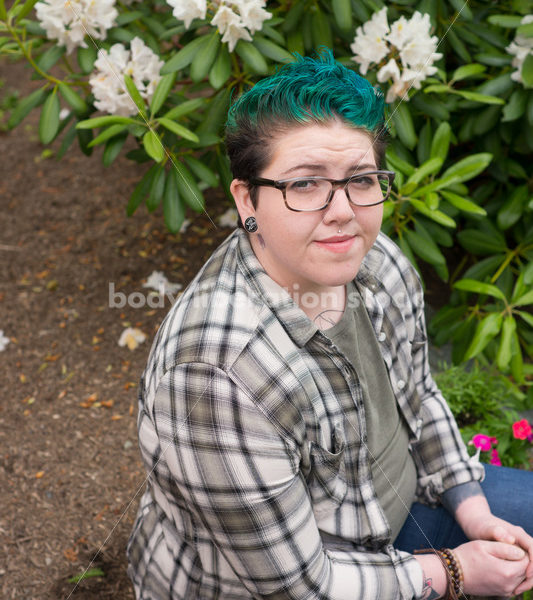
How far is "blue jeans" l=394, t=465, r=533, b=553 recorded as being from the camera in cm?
154

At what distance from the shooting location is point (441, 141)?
2.23 m

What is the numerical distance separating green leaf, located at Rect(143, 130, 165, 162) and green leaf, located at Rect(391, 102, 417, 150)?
853 millimetres

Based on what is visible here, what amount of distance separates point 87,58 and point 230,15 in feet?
1.96

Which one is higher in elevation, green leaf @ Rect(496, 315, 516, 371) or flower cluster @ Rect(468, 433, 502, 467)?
green leaf @ Rect(496, 315, 516, 371)

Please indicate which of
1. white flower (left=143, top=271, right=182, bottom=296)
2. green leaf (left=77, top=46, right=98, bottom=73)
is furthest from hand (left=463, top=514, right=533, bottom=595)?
green leaf (left=77, top=46, right=98, bottom=73)

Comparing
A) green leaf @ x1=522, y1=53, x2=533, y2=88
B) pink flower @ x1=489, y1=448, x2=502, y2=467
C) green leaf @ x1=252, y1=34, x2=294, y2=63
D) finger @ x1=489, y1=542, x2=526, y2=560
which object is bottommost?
pink flower @ x1=489, y1=448, x2=502, y2=467

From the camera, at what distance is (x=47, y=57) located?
2.22 metres

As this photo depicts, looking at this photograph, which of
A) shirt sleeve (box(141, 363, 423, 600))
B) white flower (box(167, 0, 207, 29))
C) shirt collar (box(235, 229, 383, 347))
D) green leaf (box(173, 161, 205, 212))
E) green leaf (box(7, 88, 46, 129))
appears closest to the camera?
shirt sleeve (box(141, 363, 423, 600))

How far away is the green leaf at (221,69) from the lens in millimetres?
2051

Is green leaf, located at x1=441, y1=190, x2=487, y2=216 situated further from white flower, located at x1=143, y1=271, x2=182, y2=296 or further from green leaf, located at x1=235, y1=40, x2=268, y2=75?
white flower, located at x1=143, y1=271, x2=182, y2=296

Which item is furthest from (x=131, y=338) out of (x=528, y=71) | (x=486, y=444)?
(x=528, y=71)

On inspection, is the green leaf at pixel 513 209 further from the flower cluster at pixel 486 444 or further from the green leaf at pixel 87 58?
the green leaf at pixel 87 58

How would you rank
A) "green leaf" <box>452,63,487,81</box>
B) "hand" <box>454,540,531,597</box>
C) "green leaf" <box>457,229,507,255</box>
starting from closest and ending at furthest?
1. "hand" <box>454,540,531,597</box>
2. "green leaf" <box>452,63,487,81</box>
3. "green leaf" <box>457,229,507,255</box>

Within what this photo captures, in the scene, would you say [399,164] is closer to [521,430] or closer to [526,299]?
[526,299]
